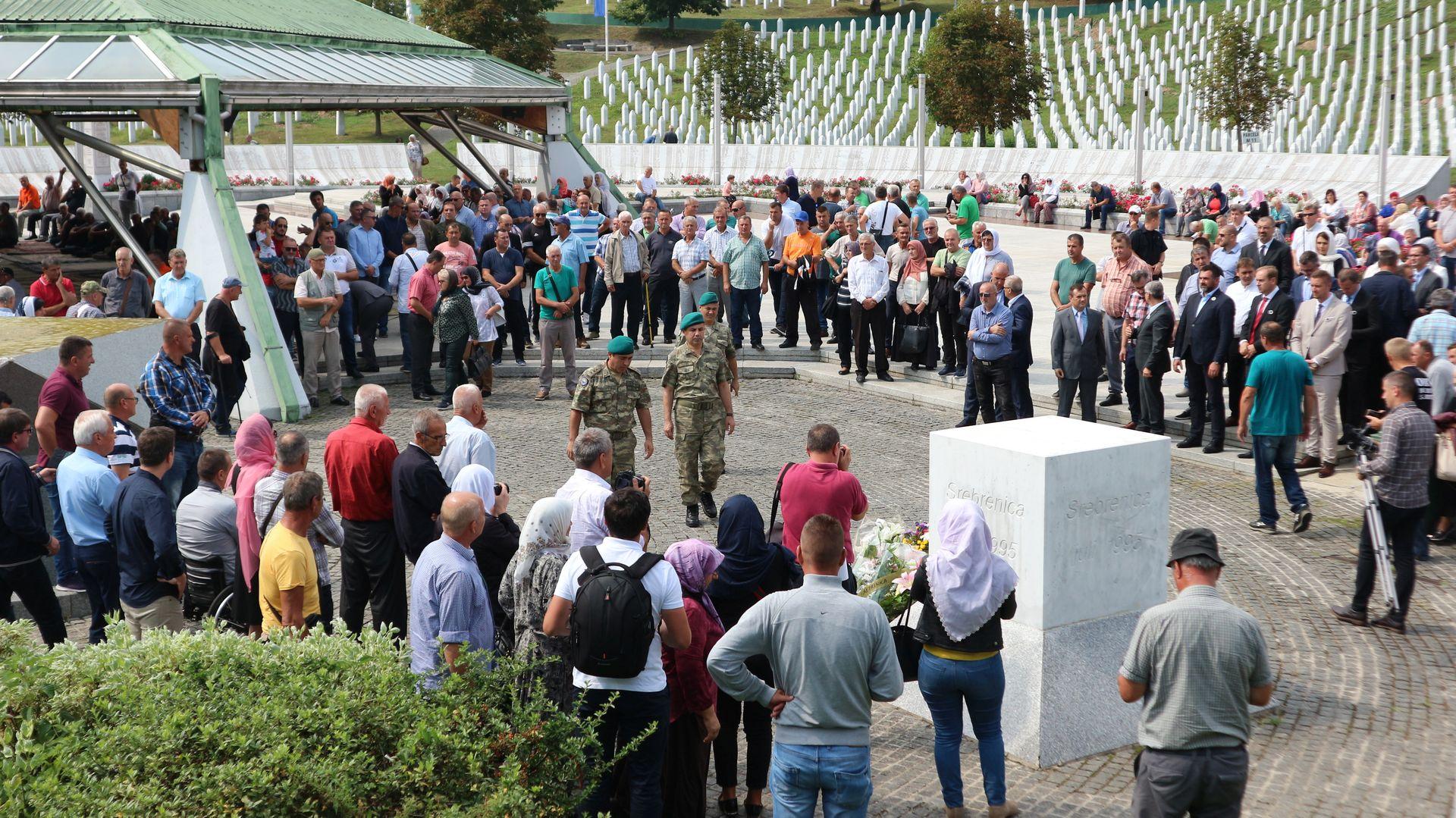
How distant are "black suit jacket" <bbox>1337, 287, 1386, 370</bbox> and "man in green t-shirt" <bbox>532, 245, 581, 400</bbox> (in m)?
7.92

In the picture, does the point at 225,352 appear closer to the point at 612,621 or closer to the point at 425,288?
the point at 425,288

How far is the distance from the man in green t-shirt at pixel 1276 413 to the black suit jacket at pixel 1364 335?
2389 millimetres

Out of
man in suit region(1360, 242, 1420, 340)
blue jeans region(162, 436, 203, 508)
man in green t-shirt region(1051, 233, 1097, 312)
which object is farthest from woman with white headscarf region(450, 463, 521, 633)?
man in suit region(1360, 242, 1420, 340)

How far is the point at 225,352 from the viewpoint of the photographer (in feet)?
44.6

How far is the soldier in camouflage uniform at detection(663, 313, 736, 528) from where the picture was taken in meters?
10.4

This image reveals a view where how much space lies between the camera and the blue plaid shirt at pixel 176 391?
10.4m

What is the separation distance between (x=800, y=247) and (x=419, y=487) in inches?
399

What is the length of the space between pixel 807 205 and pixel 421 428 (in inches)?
568

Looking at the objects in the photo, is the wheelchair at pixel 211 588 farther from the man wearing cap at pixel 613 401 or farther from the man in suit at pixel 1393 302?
the man in suit at pixel 1393 302

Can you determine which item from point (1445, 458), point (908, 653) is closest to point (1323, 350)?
point (1445, 458)

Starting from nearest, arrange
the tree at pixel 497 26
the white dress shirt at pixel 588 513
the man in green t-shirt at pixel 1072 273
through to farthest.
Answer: the white dress shirt at pixel 588 513 → the man in green t-shirt at pixel 1072 273 → the tree at pixel 497 26

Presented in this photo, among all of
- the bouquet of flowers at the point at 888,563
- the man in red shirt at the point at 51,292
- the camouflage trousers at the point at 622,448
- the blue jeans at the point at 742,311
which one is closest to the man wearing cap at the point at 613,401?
the camouflage trousers at the point at 622,448

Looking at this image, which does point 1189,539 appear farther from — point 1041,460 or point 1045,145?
point 1045,145

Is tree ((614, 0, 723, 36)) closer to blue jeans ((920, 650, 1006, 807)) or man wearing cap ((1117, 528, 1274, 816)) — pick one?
blue jeans ((920, 650, 1006, 807))
